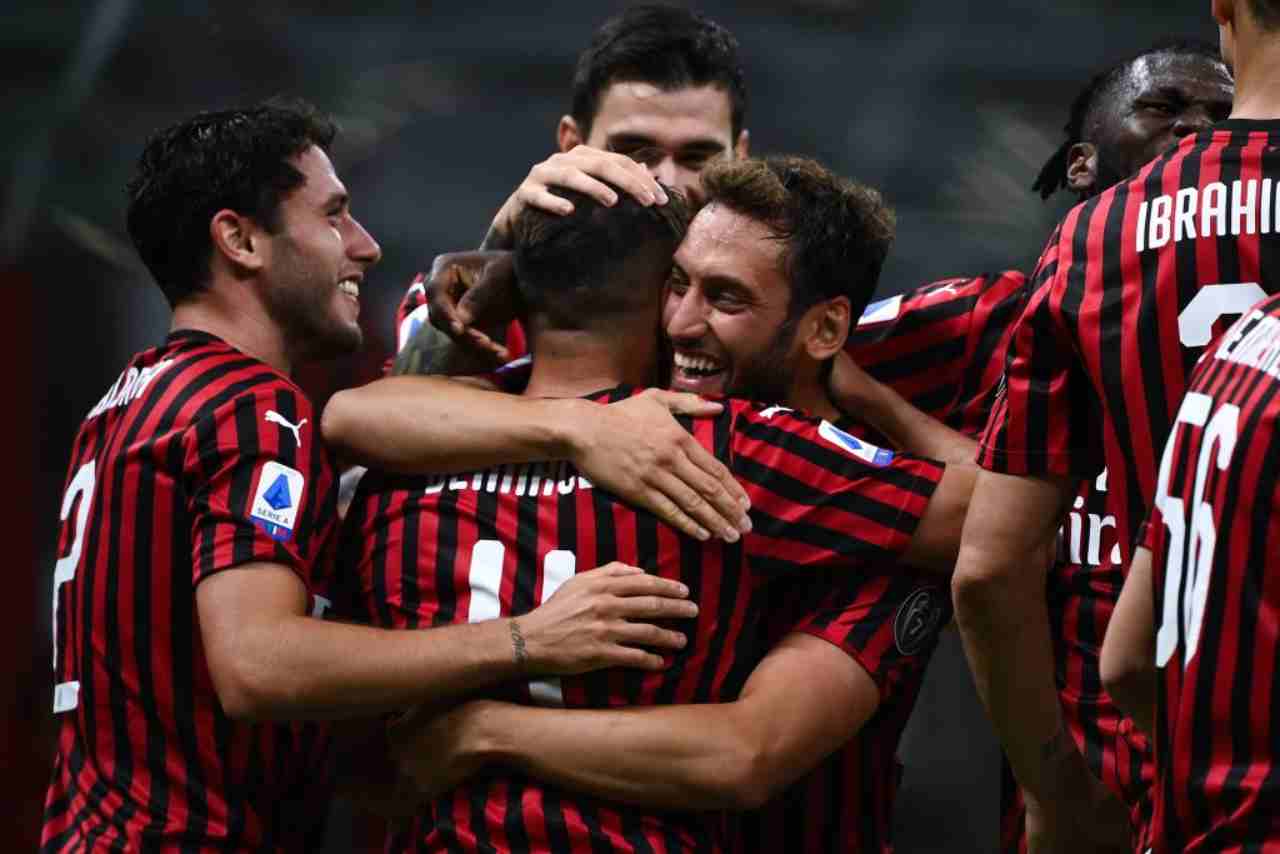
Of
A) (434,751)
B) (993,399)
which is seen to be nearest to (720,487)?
(434,751)

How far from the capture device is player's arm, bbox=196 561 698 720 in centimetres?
219

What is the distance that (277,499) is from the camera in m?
2.34

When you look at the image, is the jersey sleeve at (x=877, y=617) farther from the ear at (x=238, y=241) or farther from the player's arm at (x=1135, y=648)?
the ear at (x=238, y=241)

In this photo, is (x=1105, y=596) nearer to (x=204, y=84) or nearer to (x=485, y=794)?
(x=485, y=794)

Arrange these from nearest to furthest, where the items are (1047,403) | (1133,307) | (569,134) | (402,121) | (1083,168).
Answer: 1. (1133,307)
2. (1047,403)
3. (1083,168)
4. (569,134)
5. (402,121)

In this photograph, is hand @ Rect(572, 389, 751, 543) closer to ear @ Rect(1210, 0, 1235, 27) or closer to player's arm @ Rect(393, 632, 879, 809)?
player's arm @ Rect(393, 632, 879, 809)

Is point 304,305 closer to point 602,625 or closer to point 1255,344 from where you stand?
point 602,625

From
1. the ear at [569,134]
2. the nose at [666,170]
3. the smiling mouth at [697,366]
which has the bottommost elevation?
the smiling mouth at [697,366]

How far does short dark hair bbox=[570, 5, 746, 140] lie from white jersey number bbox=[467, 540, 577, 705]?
1.35 metres

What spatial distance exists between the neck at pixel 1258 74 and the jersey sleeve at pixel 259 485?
1.29m

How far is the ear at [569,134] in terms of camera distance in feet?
11.3

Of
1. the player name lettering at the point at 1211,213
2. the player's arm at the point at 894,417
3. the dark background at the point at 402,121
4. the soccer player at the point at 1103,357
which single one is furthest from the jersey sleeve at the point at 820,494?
the dark background at the point at 402,121

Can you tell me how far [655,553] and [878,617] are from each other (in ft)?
1.06

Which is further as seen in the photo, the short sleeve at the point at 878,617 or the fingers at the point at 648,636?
the short sleeve at the point at 878,617
